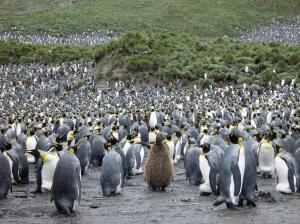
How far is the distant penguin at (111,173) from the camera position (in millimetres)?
9750

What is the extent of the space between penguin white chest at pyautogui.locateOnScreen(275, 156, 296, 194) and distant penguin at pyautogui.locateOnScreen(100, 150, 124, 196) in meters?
2.69

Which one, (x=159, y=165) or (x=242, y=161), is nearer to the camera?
(x=242, y=161)

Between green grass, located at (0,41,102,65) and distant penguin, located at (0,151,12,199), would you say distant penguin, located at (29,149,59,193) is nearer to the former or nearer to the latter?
distant penguin, located at (0,151,12,199)

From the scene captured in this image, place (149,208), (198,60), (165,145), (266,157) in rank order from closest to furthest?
(149,208), (165,145), (266,157), (198,60)

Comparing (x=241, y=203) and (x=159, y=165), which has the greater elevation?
(x=159, y=165)

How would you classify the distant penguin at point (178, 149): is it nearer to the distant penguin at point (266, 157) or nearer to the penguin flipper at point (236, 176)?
the distant penguin at point (266, 157)

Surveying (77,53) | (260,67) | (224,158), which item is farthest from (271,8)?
(224,158)

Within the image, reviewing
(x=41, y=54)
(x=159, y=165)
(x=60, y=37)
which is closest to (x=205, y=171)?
(x=159, y=165)

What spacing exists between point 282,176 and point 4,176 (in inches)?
183

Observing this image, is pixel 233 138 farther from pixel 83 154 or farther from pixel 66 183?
pixel 83 154

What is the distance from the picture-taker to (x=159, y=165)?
10273 millimetres

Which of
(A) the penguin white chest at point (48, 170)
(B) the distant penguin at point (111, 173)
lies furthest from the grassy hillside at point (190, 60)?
(A) the penguin white chest at point (48, 170)

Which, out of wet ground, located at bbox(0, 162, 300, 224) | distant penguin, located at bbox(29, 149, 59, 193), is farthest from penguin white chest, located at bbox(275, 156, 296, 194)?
distant penguin, located at bbox(29, 149, 59, 193)

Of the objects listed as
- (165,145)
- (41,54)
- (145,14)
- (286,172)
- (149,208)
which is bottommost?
(149,208)
